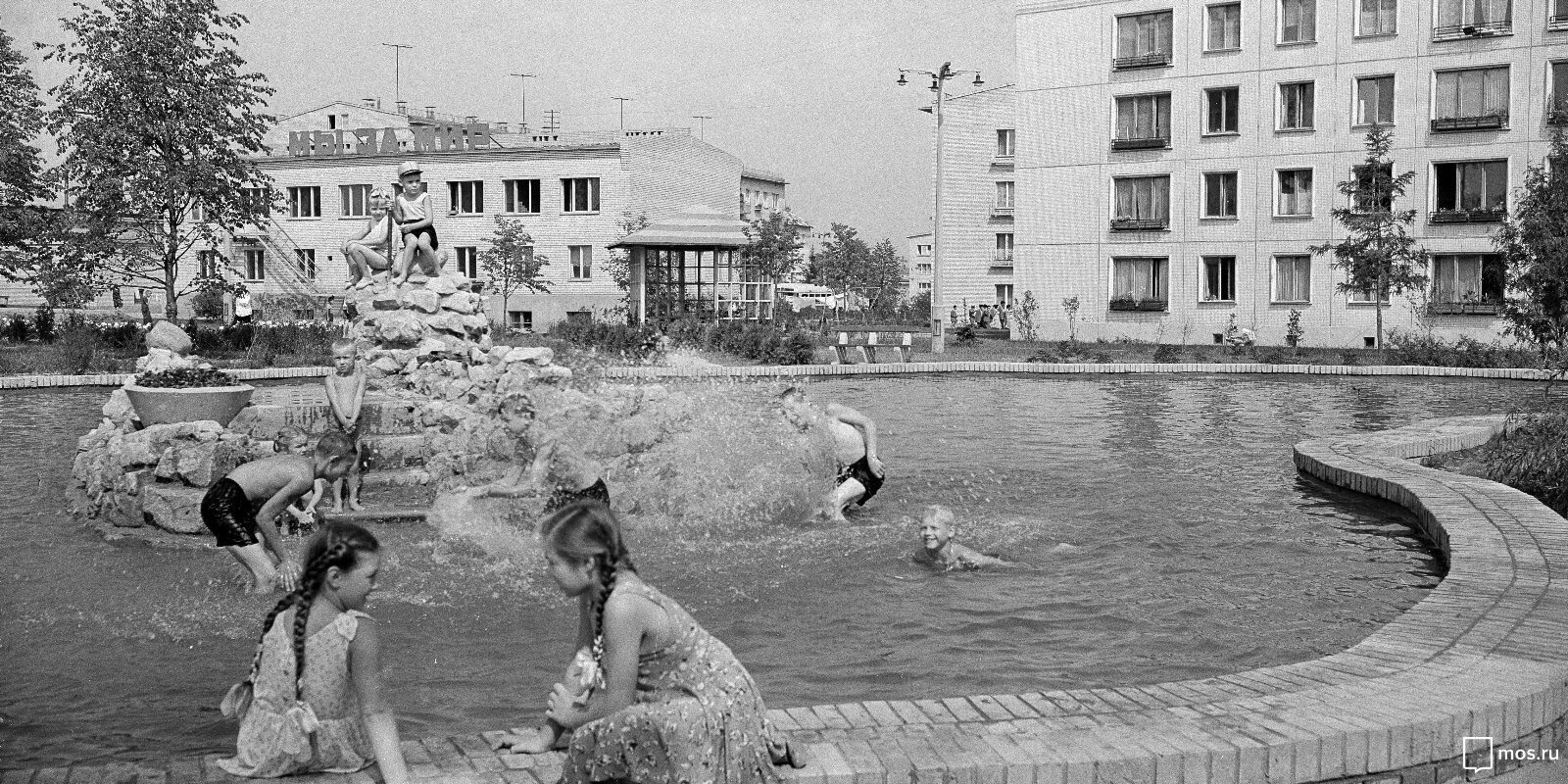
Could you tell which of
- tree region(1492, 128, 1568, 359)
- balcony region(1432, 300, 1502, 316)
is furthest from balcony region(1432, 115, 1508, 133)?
tree region(1492, 128, 1568, 359)

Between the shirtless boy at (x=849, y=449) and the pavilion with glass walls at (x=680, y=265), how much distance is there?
29.5 metres

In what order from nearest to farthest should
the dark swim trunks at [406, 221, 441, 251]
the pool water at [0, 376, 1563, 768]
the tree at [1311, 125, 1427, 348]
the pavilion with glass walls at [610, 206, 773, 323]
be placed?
1. the pool water at [0, 376, 1563, 768]
2. the dark swim trunks at [406, 221, 441, 251]
3. the tree at [1311, 125, 1427, 348]
4. the pavilion with glass walls at [610, 206, 773, 323]

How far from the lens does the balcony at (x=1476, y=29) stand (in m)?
42.0

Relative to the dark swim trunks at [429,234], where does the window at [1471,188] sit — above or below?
above

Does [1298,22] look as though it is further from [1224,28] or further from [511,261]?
[511,261]

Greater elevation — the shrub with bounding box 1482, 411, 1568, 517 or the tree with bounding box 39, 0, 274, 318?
the tree with bounding box 39, 0, 274, 318

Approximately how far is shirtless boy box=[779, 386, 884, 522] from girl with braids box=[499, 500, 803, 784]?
827cm

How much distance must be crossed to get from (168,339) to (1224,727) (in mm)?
13626

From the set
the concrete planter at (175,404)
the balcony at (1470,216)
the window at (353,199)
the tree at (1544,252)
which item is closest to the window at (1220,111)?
the balcony at (1470,216)

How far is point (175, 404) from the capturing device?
14820 mm

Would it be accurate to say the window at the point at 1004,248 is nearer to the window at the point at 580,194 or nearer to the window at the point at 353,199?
the window at the point at 580,194

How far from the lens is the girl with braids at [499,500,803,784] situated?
504 cm

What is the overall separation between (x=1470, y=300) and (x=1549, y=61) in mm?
7332

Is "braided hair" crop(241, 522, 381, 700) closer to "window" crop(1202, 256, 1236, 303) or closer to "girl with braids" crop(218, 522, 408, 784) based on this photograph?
"girl with braids" crop(218, 522, 408, 784)
